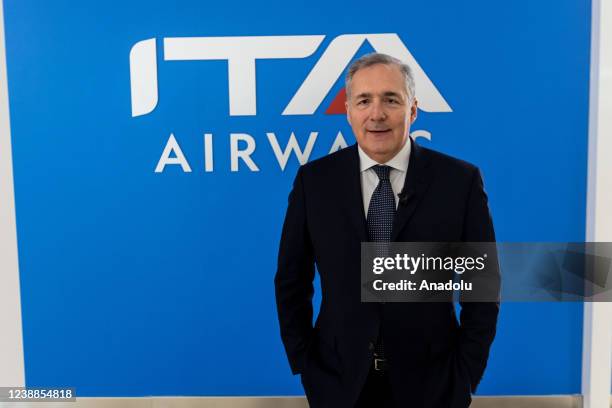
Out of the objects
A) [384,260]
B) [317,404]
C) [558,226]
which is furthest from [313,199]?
[558,226]

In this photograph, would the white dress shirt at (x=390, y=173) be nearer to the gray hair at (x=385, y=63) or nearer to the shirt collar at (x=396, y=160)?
→ the shirt collar at (x=396, y=160)

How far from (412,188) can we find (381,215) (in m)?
0.14

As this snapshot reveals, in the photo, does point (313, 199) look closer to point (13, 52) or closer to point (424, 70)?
point (424, 70)

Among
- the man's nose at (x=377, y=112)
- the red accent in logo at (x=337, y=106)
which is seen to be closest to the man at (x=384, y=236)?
the man's nose at (x=377, y=112)

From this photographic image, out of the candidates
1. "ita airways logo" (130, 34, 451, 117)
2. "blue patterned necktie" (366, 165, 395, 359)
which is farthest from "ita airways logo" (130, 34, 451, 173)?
"blue patterned necktie" (366, 165, 395, 359)

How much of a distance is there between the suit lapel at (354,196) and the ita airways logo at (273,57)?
865 mm

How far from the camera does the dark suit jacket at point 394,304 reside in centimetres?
190

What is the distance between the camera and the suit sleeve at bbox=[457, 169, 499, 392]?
6.24ft

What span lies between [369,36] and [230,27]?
668 mm

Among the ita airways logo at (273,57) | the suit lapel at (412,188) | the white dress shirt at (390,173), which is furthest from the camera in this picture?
the ita airways logo at (273,57)

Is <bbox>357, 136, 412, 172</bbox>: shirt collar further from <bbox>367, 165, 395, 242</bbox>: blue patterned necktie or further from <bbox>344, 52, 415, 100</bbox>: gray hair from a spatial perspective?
<bbox>344, 52, 415, 100</bbox>: gray hair

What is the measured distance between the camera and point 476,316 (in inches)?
77.7

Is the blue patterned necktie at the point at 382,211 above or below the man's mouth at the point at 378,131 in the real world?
below

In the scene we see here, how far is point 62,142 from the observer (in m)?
2.87
